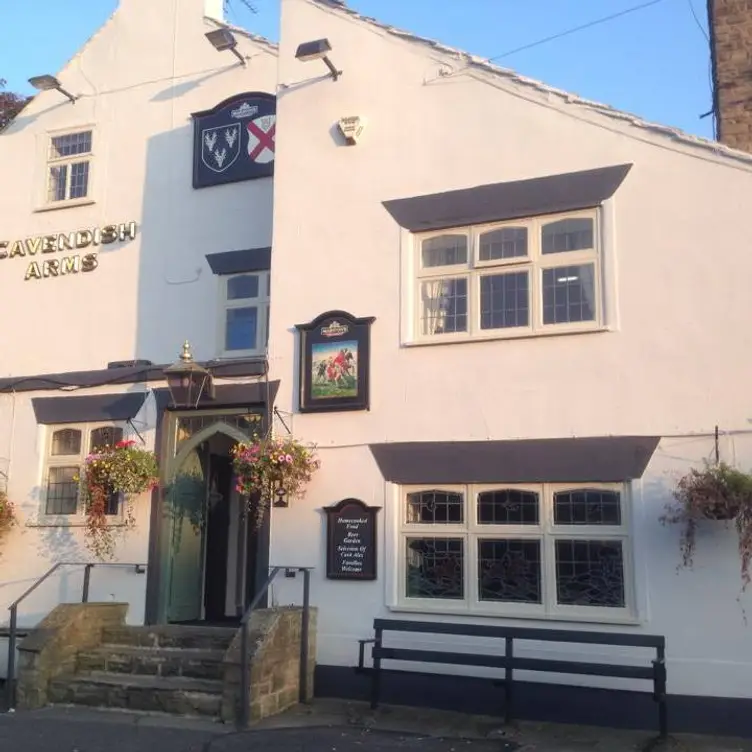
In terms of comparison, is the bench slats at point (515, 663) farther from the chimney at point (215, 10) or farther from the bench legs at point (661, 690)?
the chimney at point (215, 10)

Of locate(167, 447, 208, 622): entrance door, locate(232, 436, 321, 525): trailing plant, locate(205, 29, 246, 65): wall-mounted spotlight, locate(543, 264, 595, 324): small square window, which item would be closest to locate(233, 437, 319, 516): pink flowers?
locate(232, 436, 321, 525): trailing plant

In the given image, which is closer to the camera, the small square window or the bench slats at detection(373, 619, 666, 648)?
the bench slats at detection(373, 619, 666, 648)

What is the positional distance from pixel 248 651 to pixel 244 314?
4.88 metres

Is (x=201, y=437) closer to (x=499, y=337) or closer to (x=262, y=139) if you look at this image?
(x=499, y=337)

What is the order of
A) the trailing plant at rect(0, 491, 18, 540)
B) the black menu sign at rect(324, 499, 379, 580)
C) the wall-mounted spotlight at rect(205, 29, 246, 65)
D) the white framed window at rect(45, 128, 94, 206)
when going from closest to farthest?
the black menu sign at rect(324, 499, 379, 580), the trailing plant at rect(0, 491, 18, 540), the wall-mounted spotlight at rect(205, 29, 246, 65), the white framed window at rect(45, 128, 94, 206)

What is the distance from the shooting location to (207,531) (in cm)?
1277

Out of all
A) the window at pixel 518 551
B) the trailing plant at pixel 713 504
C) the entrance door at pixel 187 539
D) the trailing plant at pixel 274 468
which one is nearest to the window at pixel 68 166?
the entrance door at pixel 187 539

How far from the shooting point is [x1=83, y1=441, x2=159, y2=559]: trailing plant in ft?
37.1

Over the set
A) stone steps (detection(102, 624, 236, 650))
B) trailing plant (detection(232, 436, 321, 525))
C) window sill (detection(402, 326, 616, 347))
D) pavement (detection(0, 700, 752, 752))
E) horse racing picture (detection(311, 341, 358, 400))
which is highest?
window sill (detection(402, 326, 616, 347))

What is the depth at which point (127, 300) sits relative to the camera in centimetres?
1327

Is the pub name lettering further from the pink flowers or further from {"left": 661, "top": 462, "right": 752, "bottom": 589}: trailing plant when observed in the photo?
{"left": 661, "top": 462, "right": 752, "bottom": 589}: trailing plant

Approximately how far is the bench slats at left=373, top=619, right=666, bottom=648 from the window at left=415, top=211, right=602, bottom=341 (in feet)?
10.1

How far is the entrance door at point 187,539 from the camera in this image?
38.9 feet

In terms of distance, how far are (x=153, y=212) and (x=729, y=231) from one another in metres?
7.93
